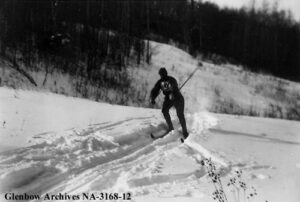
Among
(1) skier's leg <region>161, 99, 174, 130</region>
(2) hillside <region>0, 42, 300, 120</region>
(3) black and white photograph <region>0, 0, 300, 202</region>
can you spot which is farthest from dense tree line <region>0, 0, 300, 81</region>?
(1) skier's leg <region>161, 99, 174, 130</region>

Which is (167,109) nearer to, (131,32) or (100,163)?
(100,163)

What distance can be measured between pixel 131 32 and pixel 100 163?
1939 centimetres

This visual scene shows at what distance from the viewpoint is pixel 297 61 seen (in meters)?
42.0

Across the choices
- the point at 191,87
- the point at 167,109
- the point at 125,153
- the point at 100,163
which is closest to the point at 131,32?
the point at 191,87

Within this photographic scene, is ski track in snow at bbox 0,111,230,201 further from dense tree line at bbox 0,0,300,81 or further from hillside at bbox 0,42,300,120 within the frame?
dense tree line at bbox 0,0,300,81

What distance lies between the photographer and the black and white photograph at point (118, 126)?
5172mm

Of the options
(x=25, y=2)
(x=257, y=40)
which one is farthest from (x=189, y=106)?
(x=257, y=40)

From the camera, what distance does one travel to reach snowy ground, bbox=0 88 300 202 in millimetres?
5121

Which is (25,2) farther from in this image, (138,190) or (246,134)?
(138,190)

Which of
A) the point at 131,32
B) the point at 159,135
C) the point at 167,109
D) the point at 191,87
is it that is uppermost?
the point at 131,32

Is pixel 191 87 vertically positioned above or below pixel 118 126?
below

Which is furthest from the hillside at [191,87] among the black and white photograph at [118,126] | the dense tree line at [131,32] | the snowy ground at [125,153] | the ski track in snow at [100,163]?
the ski track in snow at [100,163]

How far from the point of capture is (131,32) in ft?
81.8

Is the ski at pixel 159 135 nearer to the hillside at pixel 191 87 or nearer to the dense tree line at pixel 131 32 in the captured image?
the hillside at pixel 191 87
